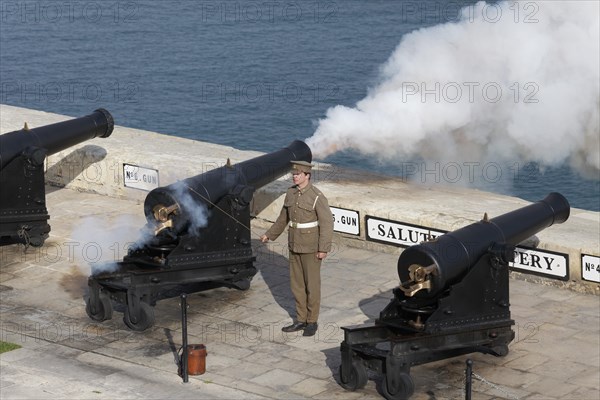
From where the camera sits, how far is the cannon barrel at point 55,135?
15992 millimetres

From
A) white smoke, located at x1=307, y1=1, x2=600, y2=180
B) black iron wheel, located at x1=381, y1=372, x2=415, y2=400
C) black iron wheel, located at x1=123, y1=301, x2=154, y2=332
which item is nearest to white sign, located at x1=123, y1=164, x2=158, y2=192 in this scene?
black iron wheel, located at x1=123, y1=301, x2=154, y2=332

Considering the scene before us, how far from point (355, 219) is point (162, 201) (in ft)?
8.99

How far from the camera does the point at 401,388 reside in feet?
39.7

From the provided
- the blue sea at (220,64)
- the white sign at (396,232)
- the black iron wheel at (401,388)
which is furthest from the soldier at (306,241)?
the blue sea at (220,64)

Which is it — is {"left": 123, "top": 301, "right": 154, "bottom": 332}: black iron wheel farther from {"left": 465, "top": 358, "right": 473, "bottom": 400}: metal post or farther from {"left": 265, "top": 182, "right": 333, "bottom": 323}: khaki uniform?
{"left": 465, "top": 358, "right": 473, "bottom": 400}: metal post

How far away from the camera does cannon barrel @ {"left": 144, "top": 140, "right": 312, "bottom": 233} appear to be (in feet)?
46.6

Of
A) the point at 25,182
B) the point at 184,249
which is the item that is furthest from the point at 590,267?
the point at 25,182

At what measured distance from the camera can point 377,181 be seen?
701 inches

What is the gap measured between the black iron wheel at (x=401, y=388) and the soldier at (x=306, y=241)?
164 centimetres

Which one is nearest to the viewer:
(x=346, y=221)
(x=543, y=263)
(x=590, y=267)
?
(x=590, y=267)

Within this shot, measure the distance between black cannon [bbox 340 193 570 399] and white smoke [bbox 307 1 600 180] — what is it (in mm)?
10447

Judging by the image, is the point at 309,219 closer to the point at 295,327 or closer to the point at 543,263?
the point at 295,327

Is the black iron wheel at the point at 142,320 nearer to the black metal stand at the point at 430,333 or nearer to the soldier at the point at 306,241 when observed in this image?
the soldier at the point at 306,241

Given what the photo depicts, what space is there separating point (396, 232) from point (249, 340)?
294cm
